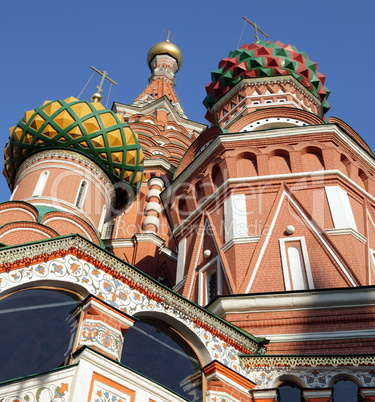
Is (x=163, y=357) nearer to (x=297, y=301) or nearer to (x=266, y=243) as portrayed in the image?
(x=297, y=301)

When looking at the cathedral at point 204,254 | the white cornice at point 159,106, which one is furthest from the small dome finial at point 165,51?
the cathedral at point 204,254

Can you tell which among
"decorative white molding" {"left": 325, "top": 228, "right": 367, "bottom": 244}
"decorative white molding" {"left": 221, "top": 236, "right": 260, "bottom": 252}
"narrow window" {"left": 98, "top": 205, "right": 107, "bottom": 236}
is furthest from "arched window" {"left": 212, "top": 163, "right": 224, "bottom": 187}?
"narrow window" {"left": 98, "top": 205, "right": 107, "bottom": 236}

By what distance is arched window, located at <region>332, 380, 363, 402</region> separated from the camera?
587 cm

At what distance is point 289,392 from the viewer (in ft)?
20.0

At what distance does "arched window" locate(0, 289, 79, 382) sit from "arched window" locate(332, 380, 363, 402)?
2.82 metres

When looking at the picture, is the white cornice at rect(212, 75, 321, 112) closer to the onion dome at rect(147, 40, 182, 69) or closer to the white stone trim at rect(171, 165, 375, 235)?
the white stone trim at rect(171, 165, 375, 235)

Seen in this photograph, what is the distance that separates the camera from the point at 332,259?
8984mm

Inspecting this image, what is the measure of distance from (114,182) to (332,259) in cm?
668

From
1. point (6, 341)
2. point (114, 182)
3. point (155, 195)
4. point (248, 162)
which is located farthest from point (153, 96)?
point (6, 341)

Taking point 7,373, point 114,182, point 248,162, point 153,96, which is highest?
point 153,96

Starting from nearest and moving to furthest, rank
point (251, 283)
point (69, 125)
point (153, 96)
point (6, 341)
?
1. point (6, 341)
2. point (251, 283)
3. point (69, 125)
4. point (153, 96)

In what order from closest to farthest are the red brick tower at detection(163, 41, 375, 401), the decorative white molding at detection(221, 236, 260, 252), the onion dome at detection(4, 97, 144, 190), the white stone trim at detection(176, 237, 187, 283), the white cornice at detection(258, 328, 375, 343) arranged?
the white cornice at detection(258, 328, 375, 343)
the red brick tower at detection(163, 41, 375, 401)
the decorative white molding at detection(221, 236, 260, 252)
the white stone trim at detection(176, 237, 187, 283)
the onion dome at detection(4, 97, 144, 190)

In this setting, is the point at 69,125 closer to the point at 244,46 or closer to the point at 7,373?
the point at 244,46

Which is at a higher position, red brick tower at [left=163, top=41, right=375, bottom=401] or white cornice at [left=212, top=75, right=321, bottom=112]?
white cornice at [left=212, top=75, right=321, bottom=112]
